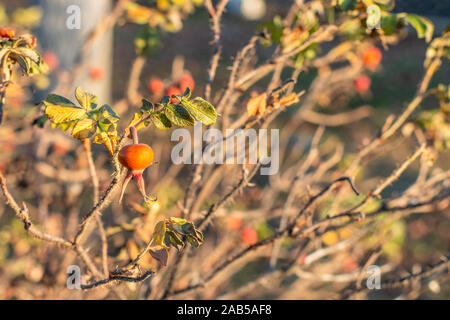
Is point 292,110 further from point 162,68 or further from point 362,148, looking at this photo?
point 362,148

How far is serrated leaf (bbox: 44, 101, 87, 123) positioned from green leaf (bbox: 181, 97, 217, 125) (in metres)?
0.20

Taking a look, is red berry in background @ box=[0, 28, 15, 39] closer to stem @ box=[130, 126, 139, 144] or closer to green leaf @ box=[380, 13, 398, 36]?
stem @ box=[130, 126, 139, 144]

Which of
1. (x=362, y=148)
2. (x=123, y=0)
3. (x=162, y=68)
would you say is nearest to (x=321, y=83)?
(x=362, y=148)

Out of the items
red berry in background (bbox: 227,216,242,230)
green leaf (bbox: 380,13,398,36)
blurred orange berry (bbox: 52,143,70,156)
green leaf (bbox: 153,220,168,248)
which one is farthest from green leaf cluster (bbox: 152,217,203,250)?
blurred orange berry (bbox: 52,143,70,156)

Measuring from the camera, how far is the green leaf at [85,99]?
0.92 metres

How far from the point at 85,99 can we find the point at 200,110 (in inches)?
10.0

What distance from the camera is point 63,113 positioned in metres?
0.86

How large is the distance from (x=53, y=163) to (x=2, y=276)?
63 centimetres

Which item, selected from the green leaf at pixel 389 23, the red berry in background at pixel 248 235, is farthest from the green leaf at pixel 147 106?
the red berry in background at pixel 248 235

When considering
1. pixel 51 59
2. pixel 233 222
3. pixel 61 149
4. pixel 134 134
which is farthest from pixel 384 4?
pixel 51 59

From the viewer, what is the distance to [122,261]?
5.14 feet

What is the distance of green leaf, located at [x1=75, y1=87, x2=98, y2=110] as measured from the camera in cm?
92

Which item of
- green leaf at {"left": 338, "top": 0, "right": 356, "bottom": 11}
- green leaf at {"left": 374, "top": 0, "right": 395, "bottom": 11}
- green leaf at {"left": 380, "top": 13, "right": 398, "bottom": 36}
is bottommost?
green leaf at {"left": 380, "top": 13, "right": 398, "bottom": 36}
